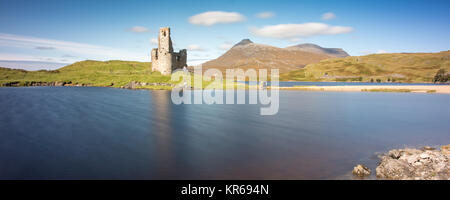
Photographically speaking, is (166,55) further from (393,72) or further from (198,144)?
(393,72)

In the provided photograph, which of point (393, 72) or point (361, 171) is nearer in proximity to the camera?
point (361, 171)

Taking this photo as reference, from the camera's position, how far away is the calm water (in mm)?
11898

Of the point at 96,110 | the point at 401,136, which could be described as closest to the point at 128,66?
the point at 96,110

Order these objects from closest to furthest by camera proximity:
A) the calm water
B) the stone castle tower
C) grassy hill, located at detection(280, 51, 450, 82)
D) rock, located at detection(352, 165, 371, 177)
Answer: rock, located at detection(352, 165, 371, 177), the calm water, the stone castle tower, grassy hill, located at detection(280, 51, 450, 82)

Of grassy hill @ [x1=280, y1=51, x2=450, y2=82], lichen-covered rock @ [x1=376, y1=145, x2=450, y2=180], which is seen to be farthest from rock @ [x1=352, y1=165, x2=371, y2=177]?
grassy hill @ [x1=280, y1=51, x2=450, y2=82]

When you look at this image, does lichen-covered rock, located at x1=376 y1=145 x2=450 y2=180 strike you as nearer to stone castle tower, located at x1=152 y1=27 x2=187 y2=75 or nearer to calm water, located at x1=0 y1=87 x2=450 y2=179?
calm water, located at x1=0 y1=87 x2=450 y2=179

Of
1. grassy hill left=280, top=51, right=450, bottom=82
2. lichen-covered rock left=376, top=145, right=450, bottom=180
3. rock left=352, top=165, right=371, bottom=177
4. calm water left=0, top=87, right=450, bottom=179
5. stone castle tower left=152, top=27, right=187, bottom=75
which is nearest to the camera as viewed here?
lichen-covered rock left=376, top=145, right=450, bottom=180

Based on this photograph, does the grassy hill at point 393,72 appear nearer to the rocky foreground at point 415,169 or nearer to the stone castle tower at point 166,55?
the stone castle tower at point 166,55

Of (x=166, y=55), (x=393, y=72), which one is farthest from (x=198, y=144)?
(x=393, y=72)

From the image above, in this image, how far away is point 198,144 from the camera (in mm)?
16797

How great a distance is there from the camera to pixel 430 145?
54.1 feet

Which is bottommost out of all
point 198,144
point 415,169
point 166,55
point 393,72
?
point 198,144

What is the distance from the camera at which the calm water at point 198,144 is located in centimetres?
1190
